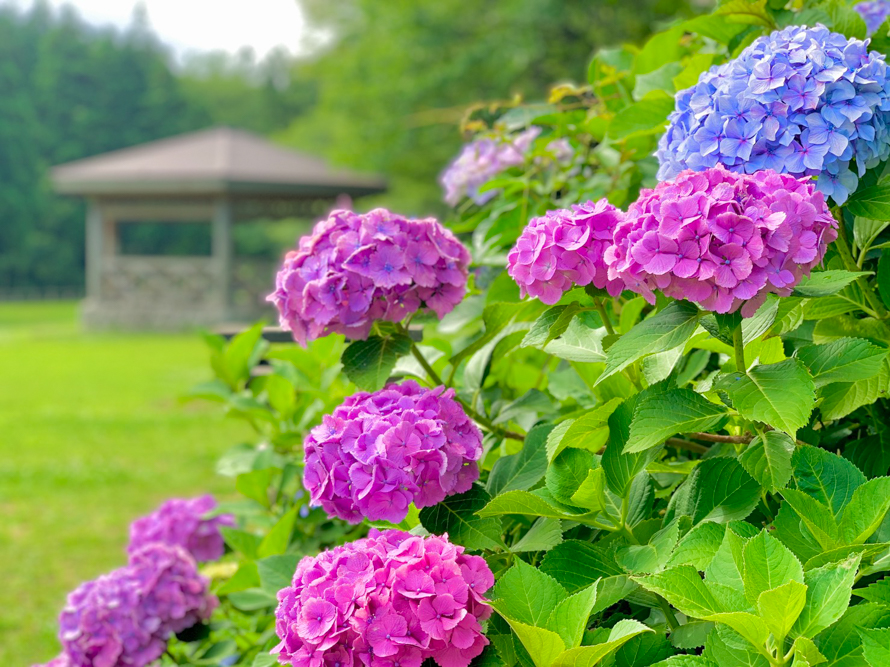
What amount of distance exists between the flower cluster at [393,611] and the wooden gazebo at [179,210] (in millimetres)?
17001

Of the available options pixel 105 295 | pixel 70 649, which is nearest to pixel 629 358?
pixel 70 649

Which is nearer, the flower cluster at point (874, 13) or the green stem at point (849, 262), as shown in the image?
the green stem at point (849, 262)

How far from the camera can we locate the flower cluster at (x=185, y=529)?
6.65 feet

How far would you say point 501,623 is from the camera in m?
0.91

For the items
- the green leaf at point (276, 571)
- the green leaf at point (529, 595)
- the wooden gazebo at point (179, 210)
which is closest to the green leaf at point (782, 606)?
the green leaf at point (529, 595)

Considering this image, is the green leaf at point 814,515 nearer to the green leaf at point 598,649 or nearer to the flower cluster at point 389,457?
the green leaf at point 598,649

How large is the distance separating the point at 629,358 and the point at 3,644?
12.0 feet

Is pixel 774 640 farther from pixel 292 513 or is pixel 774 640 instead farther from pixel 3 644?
pixel 3 644

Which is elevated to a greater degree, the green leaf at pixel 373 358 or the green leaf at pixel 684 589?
the green leaf at pixel 373 358

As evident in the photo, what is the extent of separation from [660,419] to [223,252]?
715 inches

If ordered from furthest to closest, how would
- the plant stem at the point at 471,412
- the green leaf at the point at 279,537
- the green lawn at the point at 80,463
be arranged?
the green lawn at the point at 80,463
the green leaf at the point at 279,537
the plant stem at the point at 471,412

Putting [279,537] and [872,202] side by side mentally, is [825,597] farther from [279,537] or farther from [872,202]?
[279,537]

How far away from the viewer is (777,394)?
2.67 feet

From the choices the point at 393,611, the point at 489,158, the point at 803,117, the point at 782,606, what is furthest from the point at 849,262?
the point at 489,158
